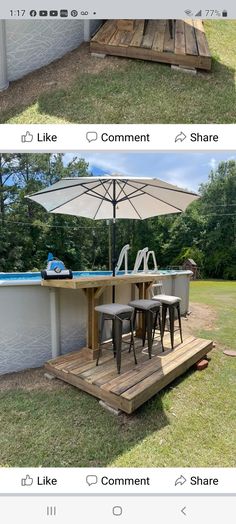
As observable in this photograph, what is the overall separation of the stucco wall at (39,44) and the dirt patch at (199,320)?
13.2 feet

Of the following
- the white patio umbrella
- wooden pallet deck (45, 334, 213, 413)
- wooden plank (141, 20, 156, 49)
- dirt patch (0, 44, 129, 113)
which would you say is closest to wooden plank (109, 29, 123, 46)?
dirt patch (0, 44, 129, 113)

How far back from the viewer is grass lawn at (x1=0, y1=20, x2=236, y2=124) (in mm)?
3041

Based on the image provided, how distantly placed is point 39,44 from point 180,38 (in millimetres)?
1707

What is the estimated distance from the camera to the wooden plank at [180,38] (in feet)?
11.5

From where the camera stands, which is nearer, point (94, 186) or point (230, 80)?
point (94, 186)

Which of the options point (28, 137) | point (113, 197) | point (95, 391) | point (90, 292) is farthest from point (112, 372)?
point (28, 137)

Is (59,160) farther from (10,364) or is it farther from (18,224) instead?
(10,364)

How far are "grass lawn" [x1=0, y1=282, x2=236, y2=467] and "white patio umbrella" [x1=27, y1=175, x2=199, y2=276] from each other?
1.48m

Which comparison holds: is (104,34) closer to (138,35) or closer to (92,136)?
(138,35)

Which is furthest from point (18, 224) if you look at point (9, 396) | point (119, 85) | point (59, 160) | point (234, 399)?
point (234, 399)

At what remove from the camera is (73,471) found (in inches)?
61.1

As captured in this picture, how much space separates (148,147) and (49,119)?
153 cm

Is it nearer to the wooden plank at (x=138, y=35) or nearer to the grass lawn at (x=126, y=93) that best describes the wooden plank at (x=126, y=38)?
the wooden plank at (x=138, y=35)

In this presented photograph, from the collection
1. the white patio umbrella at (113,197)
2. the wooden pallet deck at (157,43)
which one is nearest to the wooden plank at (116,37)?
the wooden pallet deck at (157,43)
